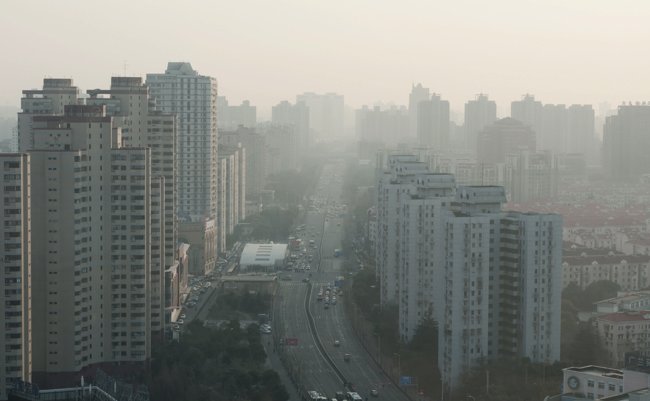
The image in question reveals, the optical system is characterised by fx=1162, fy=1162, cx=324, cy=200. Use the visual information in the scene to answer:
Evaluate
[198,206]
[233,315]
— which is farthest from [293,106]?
[233,315]

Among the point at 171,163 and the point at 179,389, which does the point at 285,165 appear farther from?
the point at 179,389

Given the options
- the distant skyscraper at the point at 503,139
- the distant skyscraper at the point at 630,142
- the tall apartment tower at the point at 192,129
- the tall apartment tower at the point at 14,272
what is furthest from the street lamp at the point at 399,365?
the distant skyscraper at the point at 630,142

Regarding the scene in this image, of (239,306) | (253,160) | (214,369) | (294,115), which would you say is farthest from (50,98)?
(294,115)

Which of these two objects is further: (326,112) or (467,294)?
(326,112)

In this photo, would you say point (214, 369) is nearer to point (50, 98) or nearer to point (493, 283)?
point (493, 283)

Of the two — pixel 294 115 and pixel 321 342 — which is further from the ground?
pixel 294 115
